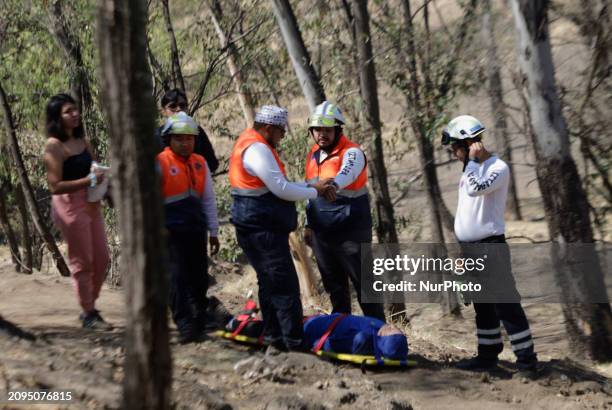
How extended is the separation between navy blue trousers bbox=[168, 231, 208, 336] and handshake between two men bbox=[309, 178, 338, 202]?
3.21 ft

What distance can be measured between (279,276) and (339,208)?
0.89 metres

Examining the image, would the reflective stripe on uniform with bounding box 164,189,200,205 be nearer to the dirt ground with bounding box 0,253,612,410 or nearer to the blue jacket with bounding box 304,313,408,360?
the dirt ground with bounding box 0,253,612,410

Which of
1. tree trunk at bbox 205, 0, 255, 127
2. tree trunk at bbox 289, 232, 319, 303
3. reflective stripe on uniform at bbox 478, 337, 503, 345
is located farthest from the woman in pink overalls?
tree trunk at bbox 205, 0, 255, 127

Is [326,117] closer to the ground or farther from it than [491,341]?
farther from it

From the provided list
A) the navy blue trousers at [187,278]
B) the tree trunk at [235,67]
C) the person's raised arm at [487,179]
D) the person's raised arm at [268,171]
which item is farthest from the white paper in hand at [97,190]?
the tree trunk at [235,67]

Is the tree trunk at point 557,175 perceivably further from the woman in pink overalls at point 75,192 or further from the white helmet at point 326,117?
the woman in pink overalls at point 75,192

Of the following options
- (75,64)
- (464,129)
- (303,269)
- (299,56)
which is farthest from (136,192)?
(75,64)

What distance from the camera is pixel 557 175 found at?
27.0 ft

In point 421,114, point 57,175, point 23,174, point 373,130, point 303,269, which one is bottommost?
point 303,269

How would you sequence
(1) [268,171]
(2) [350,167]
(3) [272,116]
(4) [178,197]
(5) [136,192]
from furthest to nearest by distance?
1. (2) [350,167]
2. (4) [178,197]
3. (3) [272,116]
4. (1) [268,171]
5. (5) [136,192]

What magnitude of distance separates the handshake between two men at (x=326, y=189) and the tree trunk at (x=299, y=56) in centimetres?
327

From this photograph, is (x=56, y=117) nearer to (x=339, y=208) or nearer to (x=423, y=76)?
(x=339, y=208)

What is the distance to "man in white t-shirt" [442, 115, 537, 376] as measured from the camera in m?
6.53

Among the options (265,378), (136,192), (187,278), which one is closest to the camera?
(136,192)
